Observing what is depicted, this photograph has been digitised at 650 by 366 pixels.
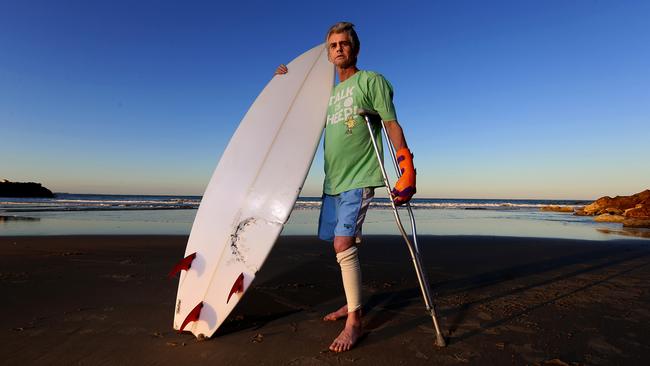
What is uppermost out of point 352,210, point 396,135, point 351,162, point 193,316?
point 396,135

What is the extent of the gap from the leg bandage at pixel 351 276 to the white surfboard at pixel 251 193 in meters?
0.46

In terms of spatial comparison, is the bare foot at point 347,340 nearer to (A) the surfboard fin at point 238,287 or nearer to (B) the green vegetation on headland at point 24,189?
(A) the surfboard fin at point 238,287

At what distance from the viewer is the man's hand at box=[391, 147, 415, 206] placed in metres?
2.05

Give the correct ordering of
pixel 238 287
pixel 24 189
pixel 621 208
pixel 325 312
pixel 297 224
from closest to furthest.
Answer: pixel 238 287 < pixel 325 312 < pixel 297 224 < pixel 621 208 < pixel 24 189

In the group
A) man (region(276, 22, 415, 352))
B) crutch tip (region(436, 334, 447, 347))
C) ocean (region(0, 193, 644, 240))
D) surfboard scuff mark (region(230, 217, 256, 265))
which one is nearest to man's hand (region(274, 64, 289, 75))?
man (region(276, 22, 415, 352))

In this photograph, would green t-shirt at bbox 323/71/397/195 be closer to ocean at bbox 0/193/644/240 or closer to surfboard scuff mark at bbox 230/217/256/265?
surfboard scuff mark at bbox 230/217/256/265

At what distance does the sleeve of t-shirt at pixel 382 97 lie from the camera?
7.41 ft

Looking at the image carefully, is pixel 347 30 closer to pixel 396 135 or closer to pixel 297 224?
pixel 396 135

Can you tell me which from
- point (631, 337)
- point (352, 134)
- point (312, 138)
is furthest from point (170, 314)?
point (631, 337)

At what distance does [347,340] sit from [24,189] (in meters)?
54.3

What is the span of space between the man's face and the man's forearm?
0.62 metres

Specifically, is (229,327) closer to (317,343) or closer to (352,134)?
(317,343)

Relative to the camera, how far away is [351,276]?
2.34 meters

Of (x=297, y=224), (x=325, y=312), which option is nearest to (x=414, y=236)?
(x=325, y=312)
